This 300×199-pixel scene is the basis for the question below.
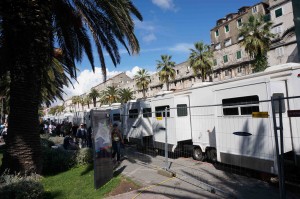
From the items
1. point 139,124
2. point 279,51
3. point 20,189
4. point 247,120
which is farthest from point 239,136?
point 279,51

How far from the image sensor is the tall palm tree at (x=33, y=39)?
23.1 feet

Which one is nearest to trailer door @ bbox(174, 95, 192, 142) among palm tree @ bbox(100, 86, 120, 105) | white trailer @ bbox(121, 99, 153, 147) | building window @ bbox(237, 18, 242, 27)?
white trailer @ bbox(121, 99, 153, 147)

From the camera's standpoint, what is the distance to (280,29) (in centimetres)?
3609

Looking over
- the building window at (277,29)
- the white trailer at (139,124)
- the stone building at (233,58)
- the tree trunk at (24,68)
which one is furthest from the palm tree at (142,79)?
the tree trunk at (24,68)

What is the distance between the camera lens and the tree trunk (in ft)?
22.6

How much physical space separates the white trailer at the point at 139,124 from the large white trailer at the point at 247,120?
3.55m

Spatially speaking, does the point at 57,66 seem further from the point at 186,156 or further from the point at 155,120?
the point at 186,156

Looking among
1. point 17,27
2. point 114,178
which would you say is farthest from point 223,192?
point 17,27

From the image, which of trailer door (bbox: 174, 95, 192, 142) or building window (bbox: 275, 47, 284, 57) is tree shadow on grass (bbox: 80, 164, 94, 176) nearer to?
trailer door (bbox: 174, 95, 192, 142)

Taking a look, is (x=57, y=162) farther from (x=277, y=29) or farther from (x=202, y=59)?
(x=277, y=29)

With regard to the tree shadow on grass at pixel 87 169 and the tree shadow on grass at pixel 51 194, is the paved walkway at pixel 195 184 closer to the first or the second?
the tree shadow on grass at pixel 87 169

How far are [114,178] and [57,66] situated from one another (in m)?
9.80

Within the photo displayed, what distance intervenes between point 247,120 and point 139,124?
311 inches

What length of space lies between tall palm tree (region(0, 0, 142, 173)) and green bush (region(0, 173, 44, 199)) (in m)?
1.51
